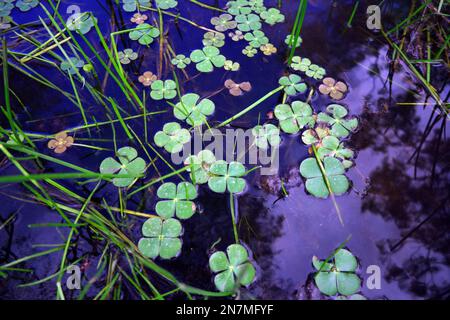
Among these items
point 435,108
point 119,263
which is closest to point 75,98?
point 119,263

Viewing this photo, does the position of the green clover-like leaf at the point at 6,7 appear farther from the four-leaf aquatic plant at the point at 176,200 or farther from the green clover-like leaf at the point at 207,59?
the four-leaf aquatic plant at the point at 176,200

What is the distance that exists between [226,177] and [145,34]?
51.1 inches

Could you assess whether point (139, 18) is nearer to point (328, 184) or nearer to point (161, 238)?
point (161, 238)

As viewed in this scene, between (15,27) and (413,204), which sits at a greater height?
(15,27)

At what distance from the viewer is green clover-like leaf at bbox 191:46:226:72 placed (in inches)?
84.1

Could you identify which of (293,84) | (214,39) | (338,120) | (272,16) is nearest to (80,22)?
(214,39)

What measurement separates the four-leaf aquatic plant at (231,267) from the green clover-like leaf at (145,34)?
1567 mm

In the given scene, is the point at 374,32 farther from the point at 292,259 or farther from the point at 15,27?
the point at 15,27

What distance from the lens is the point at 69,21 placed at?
231cm

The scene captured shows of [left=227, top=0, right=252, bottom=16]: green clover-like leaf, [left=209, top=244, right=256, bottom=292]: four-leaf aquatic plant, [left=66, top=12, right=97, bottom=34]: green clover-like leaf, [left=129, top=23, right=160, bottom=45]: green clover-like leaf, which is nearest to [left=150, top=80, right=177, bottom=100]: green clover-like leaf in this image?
[left=129, top=23, right=160, bottom=45]: green clover-like leaf

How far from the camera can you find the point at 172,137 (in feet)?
5.97

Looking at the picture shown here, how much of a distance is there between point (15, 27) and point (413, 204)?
2.77m

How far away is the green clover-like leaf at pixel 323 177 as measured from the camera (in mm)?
1661

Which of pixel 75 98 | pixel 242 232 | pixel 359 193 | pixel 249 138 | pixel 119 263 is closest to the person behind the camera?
pixel 119 263
